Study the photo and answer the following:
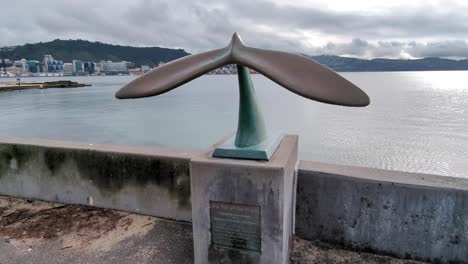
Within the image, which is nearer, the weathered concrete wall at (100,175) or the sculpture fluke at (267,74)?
the sculpture fluke at (267,74)

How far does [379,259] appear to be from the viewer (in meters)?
3.08

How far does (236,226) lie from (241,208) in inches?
6.7

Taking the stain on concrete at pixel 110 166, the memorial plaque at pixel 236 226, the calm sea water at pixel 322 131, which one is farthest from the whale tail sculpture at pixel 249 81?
the calm sea water at pixel 322 131

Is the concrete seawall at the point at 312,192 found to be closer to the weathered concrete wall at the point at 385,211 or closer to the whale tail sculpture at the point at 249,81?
the weathered concrete wall at the point at 385,211

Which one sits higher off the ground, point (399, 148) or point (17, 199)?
point (17, 199)

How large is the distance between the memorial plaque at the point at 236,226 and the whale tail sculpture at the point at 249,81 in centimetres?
44

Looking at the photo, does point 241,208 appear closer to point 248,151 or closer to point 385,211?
point 248,151

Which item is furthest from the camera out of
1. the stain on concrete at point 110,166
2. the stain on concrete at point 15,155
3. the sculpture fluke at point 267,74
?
the stain on concrete at point 15,155

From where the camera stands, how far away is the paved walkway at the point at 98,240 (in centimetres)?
316

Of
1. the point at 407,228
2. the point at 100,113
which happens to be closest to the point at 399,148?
the point at 407,228

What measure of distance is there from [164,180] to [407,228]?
260cm

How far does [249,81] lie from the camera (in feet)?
9.55

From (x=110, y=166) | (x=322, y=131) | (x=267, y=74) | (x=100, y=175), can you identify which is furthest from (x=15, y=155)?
(x=322, y=131)

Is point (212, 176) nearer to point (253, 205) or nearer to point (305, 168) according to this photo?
point (253, 205)
